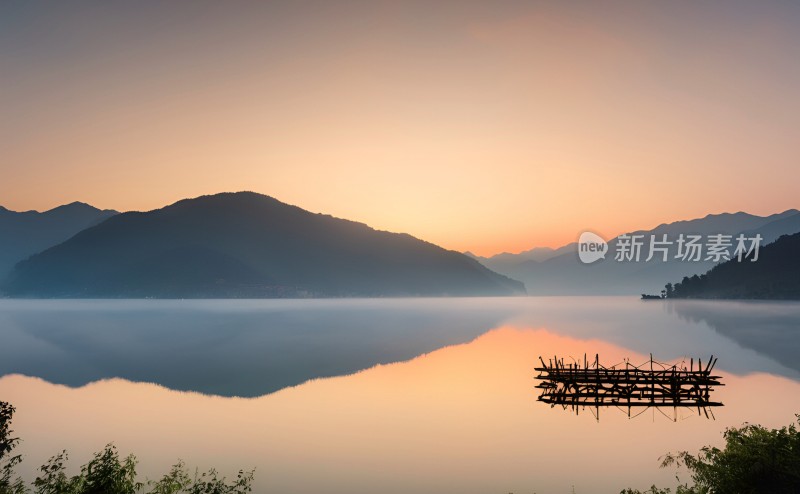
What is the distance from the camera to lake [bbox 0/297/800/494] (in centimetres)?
4103

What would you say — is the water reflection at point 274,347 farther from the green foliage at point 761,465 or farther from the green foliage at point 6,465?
the green foliage at point 761,465

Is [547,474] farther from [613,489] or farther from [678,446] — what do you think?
[678,446]

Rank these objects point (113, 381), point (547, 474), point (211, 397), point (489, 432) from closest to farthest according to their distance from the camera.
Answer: point (547, 474) → point (489, 432) → point (211, 397) → point (113, 381)

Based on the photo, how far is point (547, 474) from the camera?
131 feet

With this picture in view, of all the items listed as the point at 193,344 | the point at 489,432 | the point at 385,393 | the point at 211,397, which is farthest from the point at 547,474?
the point at 193,344

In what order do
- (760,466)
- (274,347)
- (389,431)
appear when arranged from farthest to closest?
(274,347) < (389,431) < (760,466)

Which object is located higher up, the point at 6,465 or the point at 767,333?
the point at 6,465

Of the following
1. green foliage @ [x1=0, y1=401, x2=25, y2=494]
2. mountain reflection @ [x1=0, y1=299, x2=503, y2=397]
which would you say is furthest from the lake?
green foliage @ [x1=0, y1=401, x2=25, y2=494]

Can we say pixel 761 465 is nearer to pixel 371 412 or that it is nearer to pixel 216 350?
pixel 371 412

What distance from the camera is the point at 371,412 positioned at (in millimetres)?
61375

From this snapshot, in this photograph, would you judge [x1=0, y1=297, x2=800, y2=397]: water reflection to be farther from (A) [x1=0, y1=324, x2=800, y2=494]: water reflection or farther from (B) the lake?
(A) [x1=0, y1=324, x2=800, y2=494]: water reflection

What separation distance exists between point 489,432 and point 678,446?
15.0 m

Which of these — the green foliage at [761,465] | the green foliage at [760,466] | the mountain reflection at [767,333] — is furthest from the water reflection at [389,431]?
the mountain reflection at [767,333]

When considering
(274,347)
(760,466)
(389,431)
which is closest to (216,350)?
(274,347)
